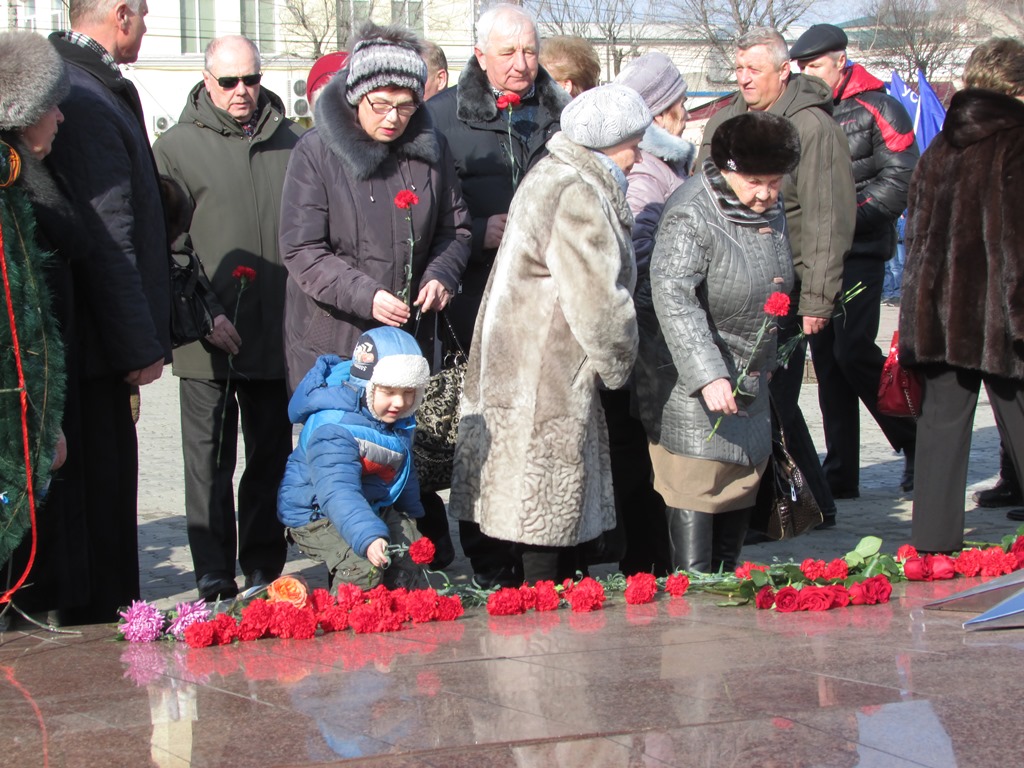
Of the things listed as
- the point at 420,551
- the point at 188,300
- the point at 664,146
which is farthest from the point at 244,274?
the point at 420,551

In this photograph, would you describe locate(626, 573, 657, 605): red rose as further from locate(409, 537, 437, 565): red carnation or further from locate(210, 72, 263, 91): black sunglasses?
locate(210, 72, 263, 91): black sunglasses

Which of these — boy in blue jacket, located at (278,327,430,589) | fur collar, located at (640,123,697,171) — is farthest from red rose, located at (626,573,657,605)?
fur collar, located at (640,123,697,171)

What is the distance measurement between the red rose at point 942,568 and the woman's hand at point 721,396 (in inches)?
41.1

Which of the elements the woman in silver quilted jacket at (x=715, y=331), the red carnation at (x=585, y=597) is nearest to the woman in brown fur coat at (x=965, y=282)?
the woman in silver quilted jacket at (x=715, y=331)

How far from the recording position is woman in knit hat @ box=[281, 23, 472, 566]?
5.45 meters

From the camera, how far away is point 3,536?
442 centimetres

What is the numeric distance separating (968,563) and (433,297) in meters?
2.23

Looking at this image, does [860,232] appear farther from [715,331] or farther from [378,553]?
[378,553]

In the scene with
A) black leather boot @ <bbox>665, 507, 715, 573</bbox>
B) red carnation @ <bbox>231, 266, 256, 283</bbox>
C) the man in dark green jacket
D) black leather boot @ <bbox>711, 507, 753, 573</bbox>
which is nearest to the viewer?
black leather boot @ <bbox>665, 507, 715, 573</bbox>

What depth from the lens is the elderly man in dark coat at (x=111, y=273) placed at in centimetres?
479

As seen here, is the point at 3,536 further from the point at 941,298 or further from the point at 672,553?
the point at 941,298

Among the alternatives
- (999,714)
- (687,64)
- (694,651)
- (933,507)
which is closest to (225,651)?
(694,651)

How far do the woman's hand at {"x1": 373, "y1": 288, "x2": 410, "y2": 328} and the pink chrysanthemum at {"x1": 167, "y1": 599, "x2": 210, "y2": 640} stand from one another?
1335 mm

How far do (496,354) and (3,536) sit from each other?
174cm
